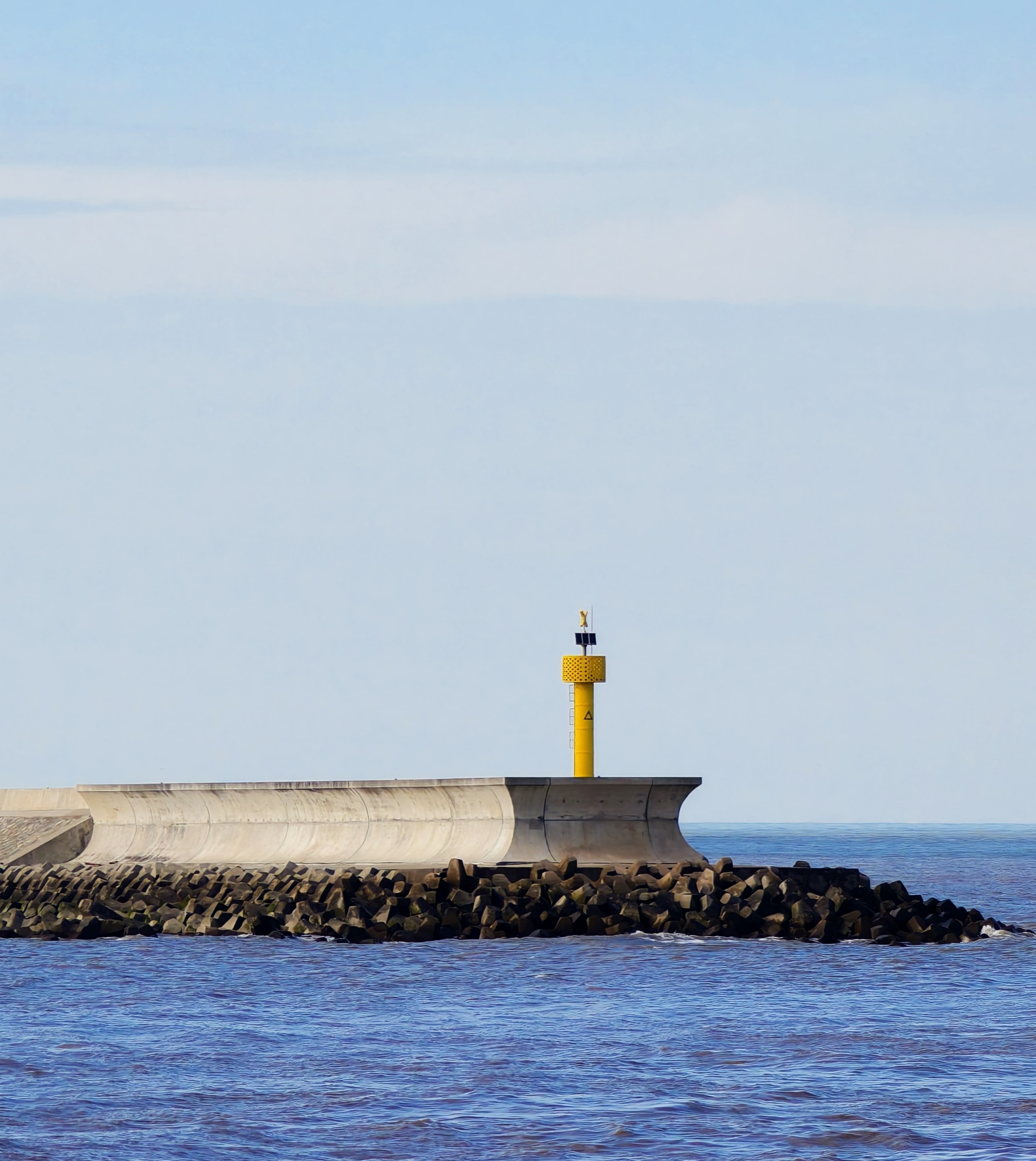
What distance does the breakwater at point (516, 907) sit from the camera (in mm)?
24734

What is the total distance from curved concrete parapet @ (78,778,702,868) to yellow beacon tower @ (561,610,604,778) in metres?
0.71

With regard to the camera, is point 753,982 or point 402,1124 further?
point 753,982

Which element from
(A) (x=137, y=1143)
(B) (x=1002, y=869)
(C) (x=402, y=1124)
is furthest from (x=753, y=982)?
(B) (x=1002, y=869)

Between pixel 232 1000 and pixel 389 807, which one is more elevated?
pixel 389 807

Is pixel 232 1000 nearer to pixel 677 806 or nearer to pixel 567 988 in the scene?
pixel 567 988

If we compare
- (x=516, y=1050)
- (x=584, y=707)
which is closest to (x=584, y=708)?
Result: (x=584, y=707)

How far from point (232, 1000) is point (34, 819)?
56.4ft

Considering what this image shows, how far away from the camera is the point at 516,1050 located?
16.7 metres

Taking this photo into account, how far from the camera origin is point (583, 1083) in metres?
15.2

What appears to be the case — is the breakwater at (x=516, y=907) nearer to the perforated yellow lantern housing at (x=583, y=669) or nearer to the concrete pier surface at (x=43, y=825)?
the perforated yellow lantern housing at (x=583, y=669)

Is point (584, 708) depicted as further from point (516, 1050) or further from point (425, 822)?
point (516, 1050)

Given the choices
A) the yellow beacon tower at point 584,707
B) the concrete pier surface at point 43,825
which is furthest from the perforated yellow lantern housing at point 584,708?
the concrete pier surface at point 43,825

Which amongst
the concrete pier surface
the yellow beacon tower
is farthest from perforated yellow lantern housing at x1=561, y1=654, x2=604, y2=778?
the concrete pier surface

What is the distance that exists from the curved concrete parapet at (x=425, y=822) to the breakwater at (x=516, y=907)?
40 centimetres
